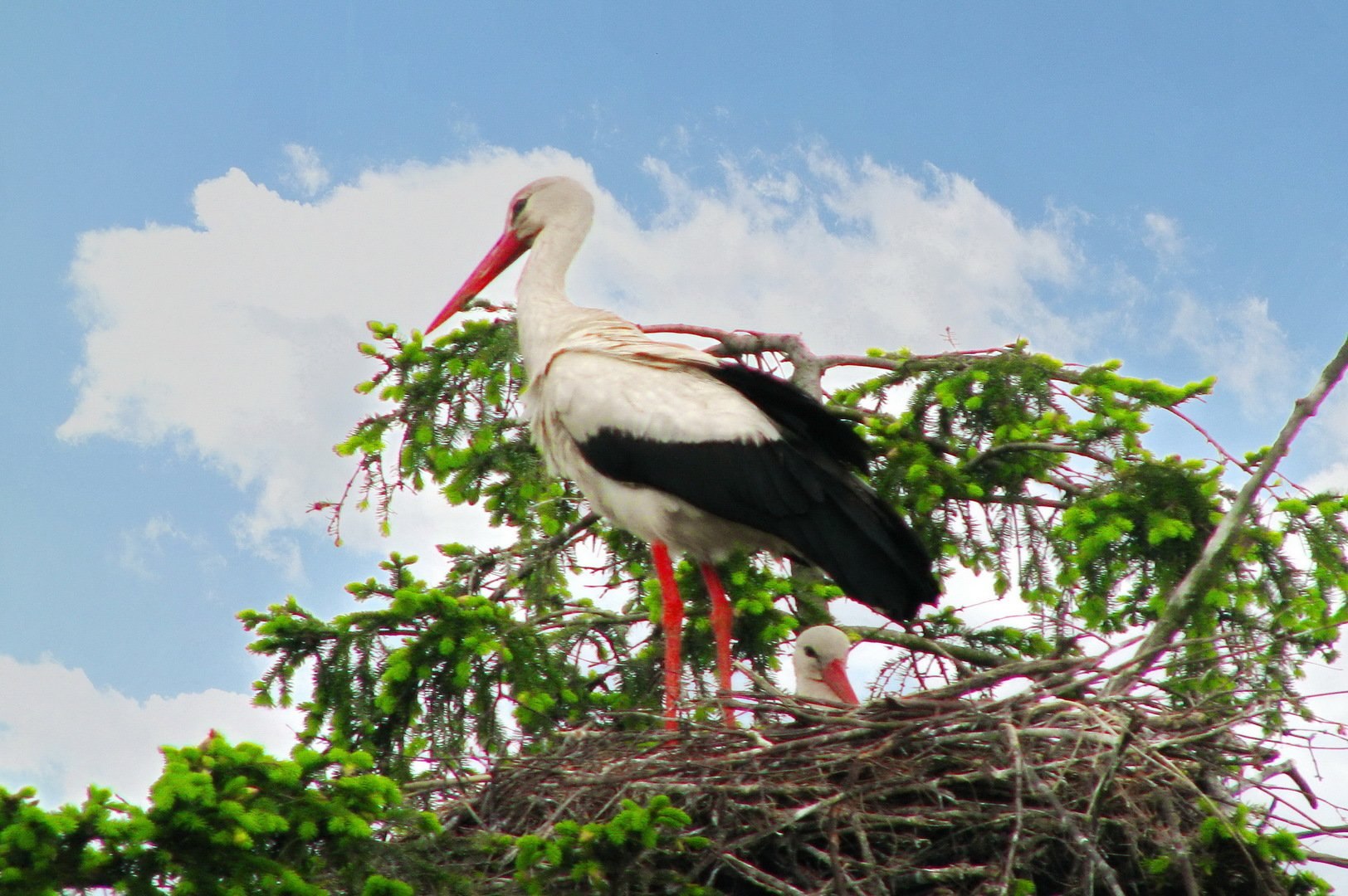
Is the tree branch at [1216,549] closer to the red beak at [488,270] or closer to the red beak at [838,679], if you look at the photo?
the red beak at [838,679]

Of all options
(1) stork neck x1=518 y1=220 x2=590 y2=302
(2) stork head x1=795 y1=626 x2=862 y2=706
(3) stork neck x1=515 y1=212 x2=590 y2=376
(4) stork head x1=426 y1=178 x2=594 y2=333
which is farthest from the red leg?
(4) stork head x1=426 y1=178 x2=594 y2=333

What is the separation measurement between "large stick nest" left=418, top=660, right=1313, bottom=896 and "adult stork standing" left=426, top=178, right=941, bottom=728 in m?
0.99

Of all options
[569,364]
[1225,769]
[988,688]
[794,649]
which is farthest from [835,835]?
[569,364]

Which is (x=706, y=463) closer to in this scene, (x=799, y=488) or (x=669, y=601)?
(x=799, y=488)

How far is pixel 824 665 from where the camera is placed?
536cm

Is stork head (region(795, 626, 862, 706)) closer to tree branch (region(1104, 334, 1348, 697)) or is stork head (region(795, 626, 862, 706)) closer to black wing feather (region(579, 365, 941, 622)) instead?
black wing feather (region(579, 365, 941, 622))

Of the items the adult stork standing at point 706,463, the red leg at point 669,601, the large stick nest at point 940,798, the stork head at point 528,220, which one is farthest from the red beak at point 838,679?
the stork head at point 528,220

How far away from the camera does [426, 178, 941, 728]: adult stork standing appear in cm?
515

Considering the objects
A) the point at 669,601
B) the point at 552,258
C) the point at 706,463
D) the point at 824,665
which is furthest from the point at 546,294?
the point at 824,665

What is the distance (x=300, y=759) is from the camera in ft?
10.8

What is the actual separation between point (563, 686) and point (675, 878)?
1.91 meters

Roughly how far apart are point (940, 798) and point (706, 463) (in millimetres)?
1952

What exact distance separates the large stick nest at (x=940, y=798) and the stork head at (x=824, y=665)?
108 cm

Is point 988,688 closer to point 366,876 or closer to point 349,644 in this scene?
point 366,876
